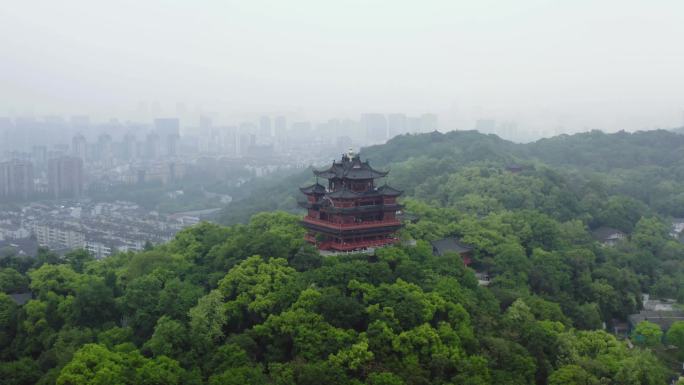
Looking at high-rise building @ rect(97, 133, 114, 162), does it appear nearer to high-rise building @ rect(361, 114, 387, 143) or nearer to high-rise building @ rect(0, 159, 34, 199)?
high-rise building @ rect(0, 159, 34, 199)

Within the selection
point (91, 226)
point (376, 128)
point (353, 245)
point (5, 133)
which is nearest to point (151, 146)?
point (5, 133)

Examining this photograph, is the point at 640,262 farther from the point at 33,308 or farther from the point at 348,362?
the point at 33,308

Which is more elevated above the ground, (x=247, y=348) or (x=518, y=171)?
(x=518, y=171)

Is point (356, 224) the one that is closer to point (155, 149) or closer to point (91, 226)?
point (91, 226)

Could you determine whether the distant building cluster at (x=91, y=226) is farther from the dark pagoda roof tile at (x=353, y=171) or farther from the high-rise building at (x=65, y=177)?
the dark pagoda roof tile at (x=353, y=171)

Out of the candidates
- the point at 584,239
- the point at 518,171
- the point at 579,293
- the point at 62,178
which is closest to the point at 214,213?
the point at 62,178
